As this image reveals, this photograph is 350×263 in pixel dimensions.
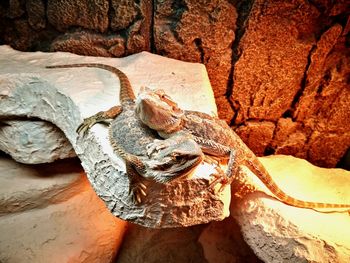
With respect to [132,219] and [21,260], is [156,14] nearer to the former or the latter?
[132,219]

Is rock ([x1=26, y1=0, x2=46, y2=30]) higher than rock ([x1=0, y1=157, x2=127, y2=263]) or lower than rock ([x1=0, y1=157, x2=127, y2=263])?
higher

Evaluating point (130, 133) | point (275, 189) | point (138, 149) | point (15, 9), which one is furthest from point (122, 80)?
point (275, 189)

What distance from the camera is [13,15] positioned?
316 cm

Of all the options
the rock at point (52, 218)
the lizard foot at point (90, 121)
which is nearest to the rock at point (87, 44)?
the rock at point (52, 218)

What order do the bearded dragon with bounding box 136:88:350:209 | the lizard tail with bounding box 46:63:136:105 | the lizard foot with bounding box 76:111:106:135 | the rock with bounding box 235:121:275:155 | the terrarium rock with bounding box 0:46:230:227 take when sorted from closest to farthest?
the terrarium rock with bounding box 0:46:230:227, the bearded dragon with bounding box 136:88:350:209, the lizard foot with bounding box 76:111:106:135, the lizard tail with bounding box 46:63:136:105, the rock with bounding box 235:121:275:155

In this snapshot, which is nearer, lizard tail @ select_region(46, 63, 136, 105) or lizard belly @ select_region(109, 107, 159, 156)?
lizard belly @ select_region(109, 107, 159, 156)

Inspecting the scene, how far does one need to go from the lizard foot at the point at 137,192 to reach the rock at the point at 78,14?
1953 mm

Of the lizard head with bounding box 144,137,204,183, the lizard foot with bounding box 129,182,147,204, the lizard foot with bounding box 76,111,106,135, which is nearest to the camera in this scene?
the lizard head with bounding box 144,137,204,183

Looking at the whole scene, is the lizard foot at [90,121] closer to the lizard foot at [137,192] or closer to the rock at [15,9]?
the lizard foot at [137,192]

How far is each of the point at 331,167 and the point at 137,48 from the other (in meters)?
2.62

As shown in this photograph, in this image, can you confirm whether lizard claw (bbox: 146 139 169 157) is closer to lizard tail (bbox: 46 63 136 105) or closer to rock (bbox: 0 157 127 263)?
lizard tail (bbox: 46 63 136 105)

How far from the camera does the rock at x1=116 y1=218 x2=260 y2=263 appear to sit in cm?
330

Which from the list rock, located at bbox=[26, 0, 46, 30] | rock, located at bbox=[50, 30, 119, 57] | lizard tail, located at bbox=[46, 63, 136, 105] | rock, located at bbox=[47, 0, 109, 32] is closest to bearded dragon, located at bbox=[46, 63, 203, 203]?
lizard tail, located at bbox=[46, 63, 136, 105]

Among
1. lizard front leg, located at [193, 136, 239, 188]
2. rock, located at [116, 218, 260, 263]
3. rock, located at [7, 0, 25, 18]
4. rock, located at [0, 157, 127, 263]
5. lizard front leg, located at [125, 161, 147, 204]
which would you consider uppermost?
rock, located at [7, 0, 25, 18]
